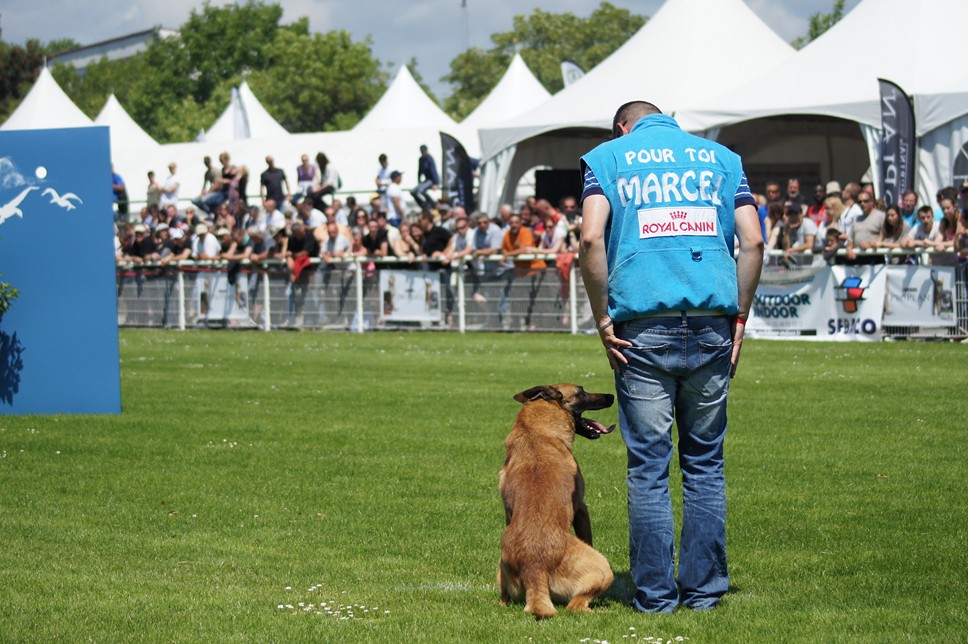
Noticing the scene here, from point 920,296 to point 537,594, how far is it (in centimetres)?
1458

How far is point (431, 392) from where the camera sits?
47.8ft

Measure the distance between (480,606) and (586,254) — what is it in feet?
5.42

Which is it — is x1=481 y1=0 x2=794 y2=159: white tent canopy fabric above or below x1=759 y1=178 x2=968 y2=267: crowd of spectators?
above

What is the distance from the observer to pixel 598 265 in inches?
219

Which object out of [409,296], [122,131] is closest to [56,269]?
[409,296]

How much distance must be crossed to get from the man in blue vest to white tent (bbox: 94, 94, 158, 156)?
167ft

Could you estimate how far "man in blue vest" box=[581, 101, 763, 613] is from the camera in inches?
221

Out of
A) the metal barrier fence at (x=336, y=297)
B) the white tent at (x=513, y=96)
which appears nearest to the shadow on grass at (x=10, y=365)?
the metal barrier fence at (x=336, y=297)

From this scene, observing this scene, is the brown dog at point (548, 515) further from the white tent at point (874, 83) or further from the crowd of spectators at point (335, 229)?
the white tent at point (874, 83)

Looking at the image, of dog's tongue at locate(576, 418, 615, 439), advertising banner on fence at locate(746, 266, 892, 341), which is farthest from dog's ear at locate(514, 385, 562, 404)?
advertising banner on fence at locate(746, 266, 892, 341)

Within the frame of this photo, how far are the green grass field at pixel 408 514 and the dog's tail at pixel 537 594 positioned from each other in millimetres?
122

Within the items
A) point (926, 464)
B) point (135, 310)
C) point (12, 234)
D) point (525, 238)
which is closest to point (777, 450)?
point (926, 464)

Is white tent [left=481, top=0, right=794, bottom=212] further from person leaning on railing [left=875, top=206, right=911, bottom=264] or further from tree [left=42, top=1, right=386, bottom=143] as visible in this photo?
tree [left=42, top=1, right=386, bottom=143]

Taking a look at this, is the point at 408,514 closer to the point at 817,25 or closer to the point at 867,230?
the point at 867,230
